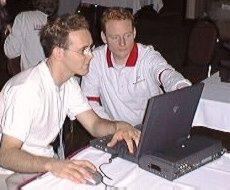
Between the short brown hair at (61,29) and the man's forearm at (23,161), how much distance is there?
0.51 metres

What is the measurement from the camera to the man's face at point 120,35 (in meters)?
2.75

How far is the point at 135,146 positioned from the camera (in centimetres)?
203

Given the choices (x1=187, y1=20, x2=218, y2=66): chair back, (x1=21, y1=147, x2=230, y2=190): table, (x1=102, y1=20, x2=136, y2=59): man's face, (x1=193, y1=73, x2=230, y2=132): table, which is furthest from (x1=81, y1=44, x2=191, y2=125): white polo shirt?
(x1=187, y1=20, x2=218, y2=66): chair back

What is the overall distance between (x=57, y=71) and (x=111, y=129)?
39 cm

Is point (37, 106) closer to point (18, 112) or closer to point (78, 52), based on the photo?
point (18, 112)

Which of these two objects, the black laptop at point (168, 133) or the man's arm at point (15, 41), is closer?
the black laptop at point (168, 133)

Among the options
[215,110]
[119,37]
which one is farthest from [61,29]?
[215,110]

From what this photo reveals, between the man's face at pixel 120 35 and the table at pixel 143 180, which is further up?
the man's face at pixel 120 35

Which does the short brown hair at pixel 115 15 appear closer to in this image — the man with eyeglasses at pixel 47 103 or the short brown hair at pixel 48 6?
the man with eyeglasses at pixel 47 103

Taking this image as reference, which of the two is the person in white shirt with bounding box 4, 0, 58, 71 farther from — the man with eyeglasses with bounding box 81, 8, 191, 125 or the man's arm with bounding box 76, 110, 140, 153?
the man's arm with bounding box 76, 110, 140, 153

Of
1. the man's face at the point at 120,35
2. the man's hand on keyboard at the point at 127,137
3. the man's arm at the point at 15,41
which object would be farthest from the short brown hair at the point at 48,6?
the man's hand on keyboard at the point at 127,137

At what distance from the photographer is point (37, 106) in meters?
2.12

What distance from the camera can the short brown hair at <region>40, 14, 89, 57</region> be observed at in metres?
2.14

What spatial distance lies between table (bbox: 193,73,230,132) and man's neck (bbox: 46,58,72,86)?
1.01 metres
